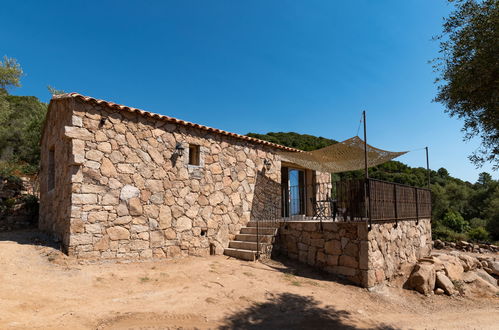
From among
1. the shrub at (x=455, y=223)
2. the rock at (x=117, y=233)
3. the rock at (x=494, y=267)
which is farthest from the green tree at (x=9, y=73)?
the shrub at (x=455, y=223)

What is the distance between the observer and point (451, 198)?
1953cm

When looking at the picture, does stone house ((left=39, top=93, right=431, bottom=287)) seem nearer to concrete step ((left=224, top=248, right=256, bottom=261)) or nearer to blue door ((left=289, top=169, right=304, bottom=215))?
concrete step ((left=224, top=248, right=256, bottom=261))

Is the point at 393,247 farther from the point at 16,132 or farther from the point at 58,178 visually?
the point at 16,132

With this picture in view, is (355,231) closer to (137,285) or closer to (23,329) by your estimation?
(137,285)

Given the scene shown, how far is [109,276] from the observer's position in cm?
527

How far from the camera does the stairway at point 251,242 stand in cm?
732

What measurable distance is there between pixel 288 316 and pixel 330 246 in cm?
255

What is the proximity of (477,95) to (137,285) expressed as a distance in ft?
19.6

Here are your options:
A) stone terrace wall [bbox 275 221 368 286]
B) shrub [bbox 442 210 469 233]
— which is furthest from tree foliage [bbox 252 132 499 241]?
stone terrace wall [bbox 275 221 368 286]

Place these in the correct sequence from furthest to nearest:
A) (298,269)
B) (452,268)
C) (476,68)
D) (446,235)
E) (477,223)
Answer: (477,223) → (446,235) → (452,268) → (298,269) → (476,68)

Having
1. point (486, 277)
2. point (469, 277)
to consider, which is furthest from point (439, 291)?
point (486, 277)

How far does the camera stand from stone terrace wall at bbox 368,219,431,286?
6.14 meters

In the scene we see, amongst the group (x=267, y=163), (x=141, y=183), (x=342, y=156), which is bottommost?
(x=141, y=183)

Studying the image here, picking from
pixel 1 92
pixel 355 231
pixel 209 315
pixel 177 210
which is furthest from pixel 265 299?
pixel 1 92
